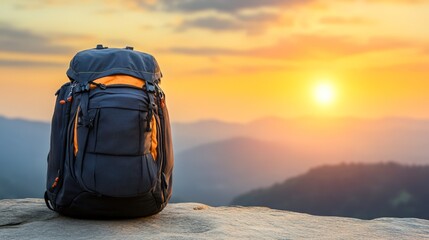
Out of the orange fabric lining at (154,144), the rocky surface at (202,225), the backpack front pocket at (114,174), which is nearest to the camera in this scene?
the rocky surface at (202,225)

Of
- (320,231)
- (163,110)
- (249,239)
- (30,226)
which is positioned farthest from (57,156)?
(320,231)

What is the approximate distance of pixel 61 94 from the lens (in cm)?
693

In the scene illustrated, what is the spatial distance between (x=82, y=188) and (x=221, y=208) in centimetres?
216

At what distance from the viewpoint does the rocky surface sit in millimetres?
6064

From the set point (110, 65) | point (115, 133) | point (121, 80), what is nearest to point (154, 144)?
point (115, 133)

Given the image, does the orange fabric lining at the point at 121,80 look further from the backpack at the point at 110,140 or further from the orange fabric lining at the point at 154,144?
the orange fabric lining at the point at 154,144

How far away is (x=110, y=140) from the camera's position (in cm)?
632

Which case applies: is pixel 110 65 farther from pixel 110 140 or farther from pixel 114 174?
pixel 114 174

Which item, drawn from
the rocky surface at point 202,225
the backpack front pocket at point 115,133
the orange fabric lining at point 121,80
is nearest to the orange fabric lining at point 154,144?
the backpack front pocket at point 115,133

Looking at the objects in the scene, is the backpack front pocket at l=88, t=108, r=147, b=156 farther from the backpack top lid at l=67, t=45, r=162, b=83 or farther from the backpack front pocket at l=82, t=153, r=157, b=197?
the backpack top lid at l=67, t=45, r=162, b=83

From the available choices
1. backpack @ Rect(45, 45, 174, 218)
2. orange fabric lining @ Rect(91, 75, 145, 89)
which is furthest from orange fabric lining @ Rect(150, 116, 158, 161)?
orange fabric lining @ Rect(91, 75, 145, 89)

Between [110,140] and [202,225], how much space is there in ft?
4.15

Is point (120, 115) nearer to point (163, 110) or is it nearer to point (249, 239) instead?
point (163, 110)

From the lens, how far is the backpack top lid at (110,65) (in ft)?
22.2
